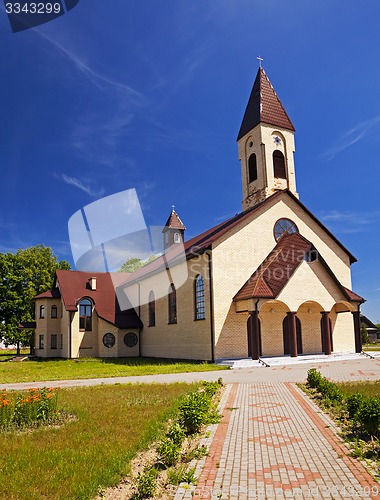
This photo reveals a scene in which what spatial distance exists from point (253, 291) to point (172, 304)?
8.31 metres

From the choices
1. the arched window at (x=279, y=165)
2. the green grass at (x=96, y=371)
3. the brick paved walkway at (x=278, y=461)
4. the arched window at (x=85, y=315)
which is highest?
the arched window at (x=279, y=165)

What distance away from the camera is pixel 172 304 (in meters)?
29.5

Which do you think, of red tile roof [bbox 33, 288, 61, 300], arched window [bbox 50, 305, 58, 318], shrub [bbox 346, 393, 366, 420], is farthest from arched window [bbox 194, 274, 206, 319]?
arched window [bbox 50, 305, 58, 318]

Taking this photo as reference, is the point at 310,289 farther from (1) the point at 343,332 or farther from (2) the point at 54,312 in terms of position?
(2) the point at 54,312

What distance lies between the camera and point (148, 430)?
293 inches

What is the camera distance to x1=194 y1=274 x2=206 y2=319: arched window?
24906 millimetres

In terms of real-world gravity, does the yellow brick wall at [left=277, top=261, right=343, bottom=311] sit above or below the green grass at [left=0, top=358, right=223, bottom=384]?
above

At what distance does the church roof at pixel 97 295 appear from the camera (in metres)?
35.0

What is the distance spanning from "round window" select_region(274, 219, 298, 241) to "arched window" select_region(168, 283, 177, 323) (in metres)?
7.82

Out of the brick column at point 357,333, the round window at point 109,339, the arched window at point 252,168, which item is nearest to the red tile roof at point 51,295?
the round window at point 109,339

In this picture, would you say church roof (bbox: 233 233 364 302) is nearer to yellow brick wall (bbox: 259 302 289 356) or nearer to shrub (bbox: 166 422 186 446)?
yellow brick wall (bbox: 259 302 289 356)

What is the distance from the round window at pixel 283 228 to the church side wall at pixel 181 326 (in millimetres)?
5220

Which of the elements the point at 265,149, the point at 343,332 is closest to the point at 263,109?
the point at 265,149

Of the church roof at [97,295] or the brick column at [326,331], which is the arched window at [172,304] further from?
the brick column at [326,331]
